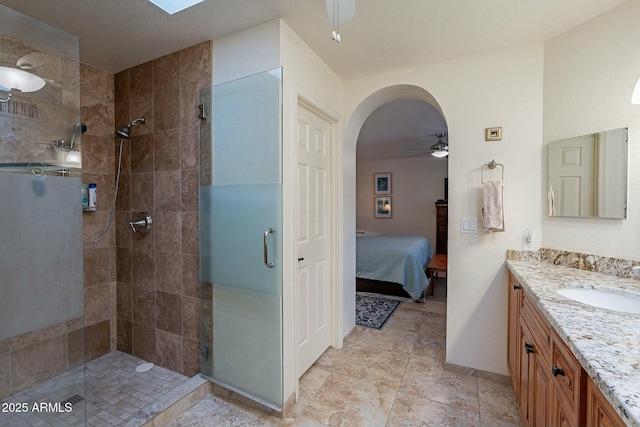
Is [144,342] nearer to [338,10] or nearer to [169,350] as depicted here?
[169,350]

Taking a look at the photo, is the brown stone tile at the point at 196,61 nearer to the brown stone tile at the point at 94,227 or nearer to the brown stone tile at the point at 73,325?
the brown stone tile at the point at 94,227

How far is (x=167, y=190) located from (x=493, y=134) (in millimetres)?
2460

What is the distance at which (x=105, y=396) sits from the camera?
188 cm

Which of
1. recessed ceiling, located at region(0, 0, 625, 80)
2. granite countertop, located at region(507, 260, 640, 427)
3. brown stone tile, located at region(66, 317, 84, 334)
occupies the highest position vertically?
recessed ceiling, located at region(0, 0, 625, 80)

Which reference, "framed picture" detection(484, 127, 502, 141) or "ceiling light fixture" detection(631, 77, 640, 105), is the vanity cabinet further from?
"ceiling light fixture" detection(631, 77, 640, 105)

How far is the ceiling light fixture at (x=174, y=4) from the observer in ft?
5.18

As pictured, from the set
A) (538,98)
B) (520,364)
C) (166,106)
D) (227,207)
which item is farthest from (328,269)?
(538,98)

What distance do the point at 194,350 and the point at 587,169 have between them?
289 cm

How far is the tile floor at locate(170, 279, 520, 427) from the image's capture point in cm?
175

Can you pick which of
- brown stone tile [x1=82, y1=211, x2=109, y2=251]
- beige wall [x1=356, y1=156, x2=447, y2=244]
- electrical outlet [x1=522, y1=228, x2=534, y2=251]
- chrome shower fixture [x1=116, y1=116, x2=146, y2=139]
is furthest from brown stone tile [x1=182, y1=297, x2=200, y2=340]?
beige wall [x1=356, y1=156, x2=447, y2=244]

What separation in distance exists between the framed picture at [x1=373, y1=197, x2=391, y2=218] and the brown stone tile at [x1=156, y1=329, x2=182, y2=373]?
18.5 feet

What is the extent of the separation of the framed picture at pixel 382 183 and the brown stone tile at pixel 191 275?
5.63 metres

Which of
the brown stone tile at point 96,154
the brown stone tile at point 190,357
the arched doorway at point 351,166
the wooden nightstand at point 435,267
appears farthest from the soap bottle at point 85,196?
the wooden nightstand at point 435,267

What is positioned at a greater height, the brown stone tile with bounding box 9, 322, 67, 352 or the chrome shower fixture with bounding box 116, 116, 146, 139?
the chrome shower fixture with bounding box 116, 116, 146, 139
